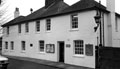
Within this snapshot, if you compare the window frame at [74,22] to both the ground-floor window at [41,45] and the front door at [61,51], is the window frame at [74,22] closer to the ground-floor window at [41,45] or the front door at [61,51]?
the front door at [61,51]

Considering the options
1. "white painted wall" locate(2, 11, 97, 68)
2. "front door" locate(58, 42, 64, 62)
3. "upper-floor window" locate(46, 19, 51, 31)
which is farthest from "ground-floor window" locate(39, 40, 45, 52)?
"front door" locate(58, 42, 64, 62)

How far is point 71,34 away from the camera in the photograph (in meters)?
14.4

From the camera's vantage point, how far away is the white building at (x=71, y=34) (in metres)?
12.9

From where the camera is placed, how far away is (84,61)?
12.9 m

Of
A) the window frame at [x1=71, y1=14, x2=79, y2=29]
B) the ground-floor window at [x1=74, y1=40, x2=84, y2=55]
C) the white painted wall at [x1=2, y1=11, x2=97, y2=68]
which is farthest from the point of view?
the window frame at [x1=71, y1=14, x2=79, y2=29]

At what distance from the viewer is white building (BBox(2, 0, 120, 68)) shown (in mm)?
12859

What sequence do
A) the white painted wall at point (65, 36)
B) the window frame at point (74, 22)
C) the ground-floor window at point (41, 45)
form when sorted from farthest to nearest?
the ground-floor window at point (41, 45) → the window frame at point (74, 22) → the white painted wall at point (65, 36)

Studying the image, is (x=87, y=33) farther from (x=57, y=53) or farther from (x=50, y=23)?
(x=50, y=23)

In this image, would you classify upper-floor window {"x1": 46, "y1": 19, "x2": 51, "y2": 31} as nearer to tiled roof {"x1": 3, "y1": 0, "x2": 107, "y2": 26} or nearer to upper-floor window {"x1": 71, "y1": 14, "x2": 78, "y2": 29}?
tiled roof {"x1": 3, "y1": 0, "x2": 107, "y2": 26}

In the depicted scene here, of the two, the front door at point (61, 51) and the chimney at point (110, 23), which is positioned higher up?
the chimney at point (110, 23)

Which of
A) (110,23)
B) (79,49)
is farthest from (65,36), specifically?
(110,23)

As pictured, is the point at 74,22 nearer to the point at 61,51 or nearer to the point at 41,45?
the point at 61,51

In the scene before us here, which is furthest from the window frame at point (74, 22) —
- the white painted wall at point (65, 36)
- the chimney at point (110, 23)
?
the chimney at point (110, 23)

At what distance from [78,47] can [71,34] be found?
1.70m
